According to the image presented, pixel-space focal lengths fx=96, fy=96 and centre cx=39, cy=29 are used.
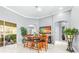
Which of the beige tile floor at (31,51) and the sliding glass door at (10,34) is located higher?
the sliding glass door at (10,34)

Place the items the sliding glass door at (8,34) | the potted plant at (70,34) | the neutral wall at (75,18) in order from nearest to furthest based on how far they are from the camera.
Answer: the neutral wall at (75,18)
the potted plant at (70,34)
the sliding glass door at (8,34)

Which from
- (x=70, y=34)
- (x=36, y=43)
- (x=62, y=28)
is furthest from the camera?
(x=36, y=43)

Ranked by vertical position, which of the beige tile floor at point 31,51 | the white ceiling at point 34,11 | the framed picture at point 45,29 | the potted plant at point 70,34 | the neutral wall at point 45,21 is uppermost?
the white ceiling at point 34,11

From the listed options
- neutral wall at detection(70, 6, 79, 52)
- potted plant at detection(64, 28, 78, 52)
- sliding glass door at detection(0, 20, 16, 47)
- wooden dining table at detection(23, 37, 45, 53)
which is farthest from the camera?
wooden dining table at detection(23, 37, 45, 53)

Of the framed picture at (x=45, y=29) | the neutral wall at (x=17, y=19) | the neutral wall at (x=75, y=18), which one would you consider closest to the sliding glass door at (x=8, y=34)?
the neutral wall at (x=17, y=19)

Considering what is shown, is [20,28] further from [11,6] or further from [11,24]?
[11,6]

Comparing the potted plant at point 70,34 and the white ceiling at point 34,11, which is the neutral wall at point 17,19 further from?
the potted plant at point 70,34

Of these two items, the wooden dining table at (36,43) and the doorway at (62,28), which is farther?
the wooden dining table at (36,43)

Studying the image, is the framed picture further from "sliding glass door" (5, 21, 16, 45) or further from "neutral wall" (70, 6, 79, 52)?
"sliding glass door" (5, 21, 16, 45)

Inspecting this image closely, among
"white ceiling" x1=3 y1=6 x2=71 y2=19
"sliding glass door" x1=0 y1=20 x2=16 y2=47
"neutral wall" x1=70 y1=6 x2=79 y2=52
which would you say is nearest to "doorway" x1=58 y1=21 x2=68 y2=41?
"neutral wall" x1=70 y1=6 x2=79 y2=52

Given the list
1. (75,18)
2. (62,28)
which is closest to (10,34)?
(62,28)

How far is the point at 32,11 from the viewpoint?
3576 millimetres

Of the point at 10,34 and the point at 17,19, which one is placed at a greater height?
the point at 17,19

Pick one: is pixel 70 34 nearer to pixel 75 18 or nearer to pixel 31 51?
pixel 75 18
